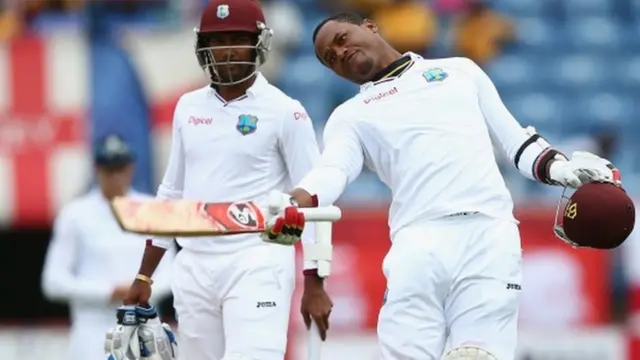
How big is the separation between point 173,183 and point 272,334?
33.7 inches

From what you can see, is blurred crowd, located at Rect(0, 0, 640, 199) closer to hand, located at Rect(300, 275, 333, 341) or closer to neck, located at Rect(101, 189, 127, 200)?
neck, located at Rect(101, 189, 127, 200)

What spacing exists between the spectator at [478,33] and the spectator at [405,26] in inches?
18.6

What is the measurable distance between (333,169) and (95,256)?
3251 millimetres

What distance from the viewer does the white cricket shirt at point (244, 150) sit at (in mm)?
6438

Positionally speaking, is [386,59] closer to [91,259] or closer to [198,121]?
[198,121]

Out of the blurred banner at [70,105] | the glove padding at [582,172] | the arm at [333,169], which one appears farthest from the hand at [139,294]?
the blurred banner at [70,105]

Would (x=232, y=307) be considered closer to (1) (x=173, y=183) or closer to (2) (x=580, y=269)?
(1) (x=173, y=183)

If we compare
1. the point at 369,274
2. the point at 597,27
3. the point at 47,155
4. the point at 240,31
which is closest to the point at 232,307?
the point at 240,31

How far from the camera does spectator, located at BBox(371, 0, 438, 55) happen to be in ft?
45.0

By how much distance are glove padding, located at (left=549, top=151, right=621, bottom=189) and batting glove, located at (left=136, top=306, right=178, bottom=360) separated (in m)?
1.94

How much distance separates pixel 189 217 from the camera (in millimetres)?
5043

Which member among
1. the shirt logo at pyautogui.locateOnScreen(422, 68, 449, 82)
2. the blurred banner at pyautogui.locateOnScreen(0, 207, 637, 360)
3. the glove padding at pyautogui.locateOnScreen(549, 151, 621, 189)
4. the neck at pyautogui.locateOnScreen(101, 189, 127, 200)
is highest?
the shirt logo at pyautogui.locateOnScreen(422, 68, 449, 82)

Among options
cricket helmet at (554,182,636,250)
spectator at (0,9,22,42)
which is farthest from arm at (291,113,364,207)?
spectator at (0,9,22,42)

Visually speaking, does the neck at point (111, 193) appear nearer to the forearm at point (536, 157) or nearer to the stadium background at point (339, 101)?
the stadium background at point (339, 101)
